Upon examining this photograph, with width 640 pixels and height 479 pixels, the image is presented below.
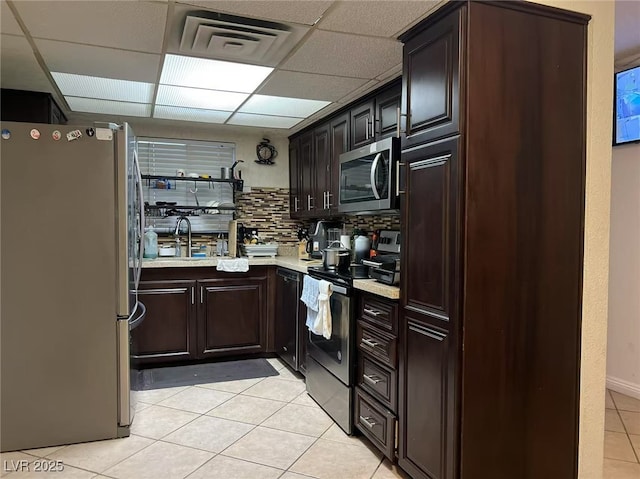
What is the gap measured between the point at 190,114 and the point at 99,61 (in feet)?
4.32

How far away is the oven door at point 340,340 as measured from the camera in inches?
105

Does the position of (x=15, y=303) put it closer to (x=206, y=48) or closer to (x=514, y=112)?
(x=206, y=48)

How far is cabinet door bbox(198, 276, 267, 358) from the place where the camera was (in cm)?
402

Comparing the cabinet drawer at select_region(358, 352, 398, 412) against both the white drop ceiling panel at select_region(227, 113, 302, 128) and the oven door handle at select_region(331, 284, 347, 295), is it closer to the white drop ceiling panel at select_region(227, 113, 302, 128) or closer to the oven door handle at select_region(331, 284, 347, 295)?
the oven door handle at select_region(331, 284, 347, 295)

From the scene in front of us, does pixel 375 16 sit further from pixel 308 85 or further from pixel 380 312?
pixel 380 312

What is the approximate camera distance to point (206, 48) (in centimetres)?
242

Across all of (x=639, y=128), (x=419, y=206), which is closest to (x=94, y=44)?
(x=419, y=206)

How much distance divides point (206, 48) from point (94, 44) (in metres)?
0.56

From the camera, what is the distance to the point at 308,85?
3.06m

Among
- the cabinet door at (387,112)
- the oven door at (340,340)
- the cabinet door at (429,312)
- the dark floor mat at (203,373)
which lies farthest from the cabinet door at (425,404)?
the dark floor mat at (203,373)

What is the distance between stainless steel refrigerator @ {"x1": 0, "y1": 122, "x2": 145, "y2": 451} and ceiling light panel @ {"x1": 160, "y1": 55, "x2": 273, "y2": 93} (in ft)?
1.63

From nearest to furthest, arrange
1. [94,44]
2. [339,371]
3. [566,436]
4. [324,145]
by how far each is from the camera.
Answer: [566,436], [94,44], [339,371], [324,145]

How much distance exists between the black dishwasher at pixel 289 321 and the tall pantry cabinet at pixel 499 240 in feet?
5.30

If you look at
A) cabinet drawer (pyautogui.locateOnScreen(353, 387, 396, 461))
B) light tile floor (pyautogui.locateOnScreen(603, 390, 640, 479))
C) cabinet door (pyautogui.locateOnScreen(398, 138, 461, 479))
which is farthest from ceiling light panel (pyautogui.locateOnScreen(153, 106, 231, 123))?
light tile floor (pyautogui.locateOnScreen(603, 390, 640, 479))
